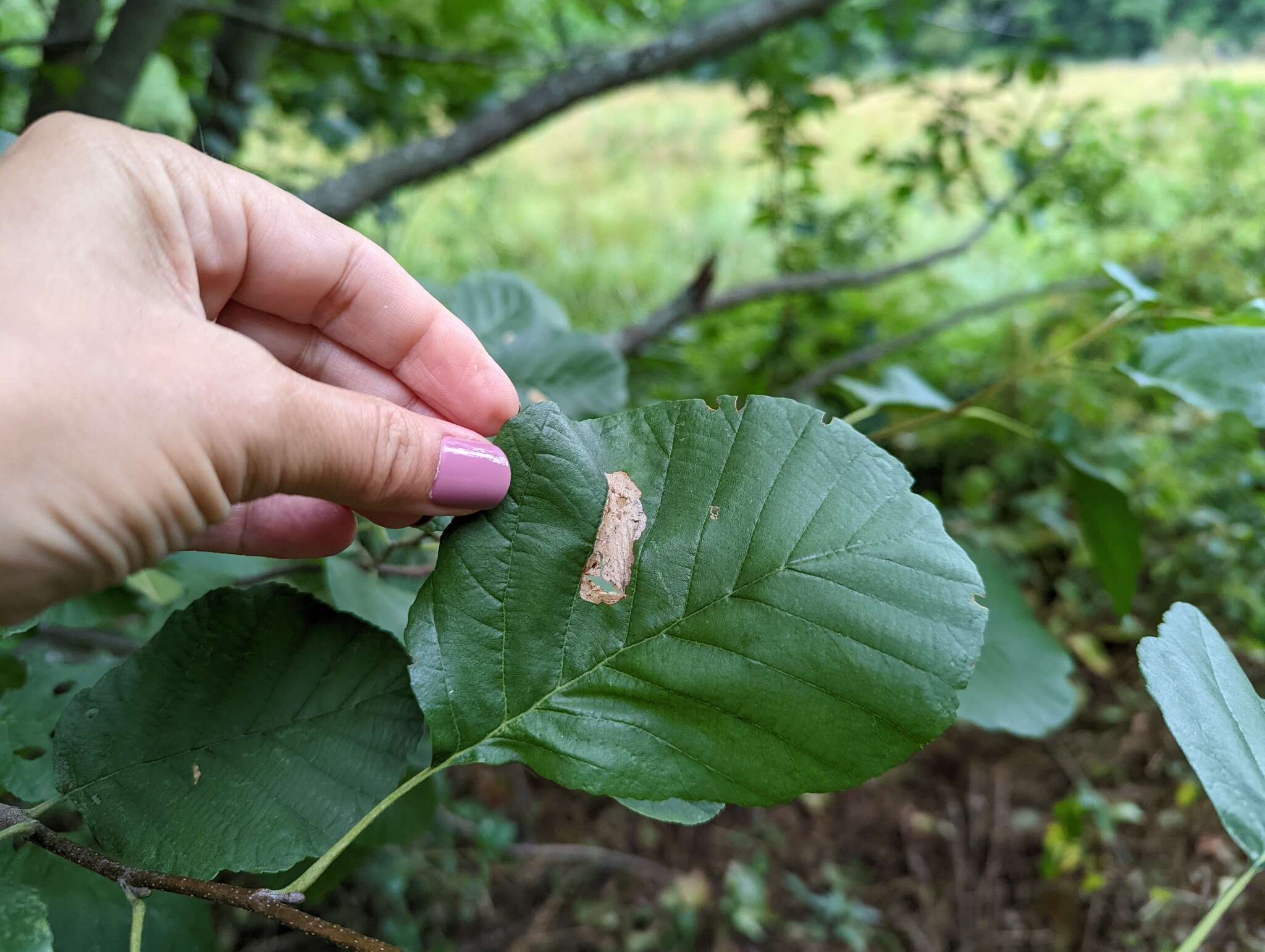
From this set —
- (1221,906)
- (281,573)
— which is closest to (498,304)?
(281,573)

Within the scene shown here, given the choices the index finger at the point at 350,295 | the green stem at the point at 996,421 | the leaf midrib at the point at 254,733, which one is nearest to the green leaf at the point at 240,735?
the leaf midrib at the point at 254,733

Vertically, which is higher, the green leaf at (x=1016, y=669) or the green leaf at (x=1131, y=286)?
the green leaf at (x=1131, y=286)

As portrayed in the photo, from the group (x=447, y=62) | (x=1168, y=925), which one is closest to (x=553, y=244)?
(x=447, y=62)

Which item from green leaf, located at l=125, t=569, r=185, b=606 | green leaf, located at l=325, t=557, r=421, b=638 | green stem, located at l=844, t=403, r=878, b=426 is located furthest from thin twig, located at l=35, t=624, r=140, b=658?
green stem, located at l=844, t=403, r=878, b=426

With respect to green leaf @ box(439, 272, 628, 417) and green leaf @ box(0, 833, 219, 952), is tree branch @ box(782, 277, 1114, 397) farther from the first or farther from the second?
green leaf @ box(0, 833, 219, 952)

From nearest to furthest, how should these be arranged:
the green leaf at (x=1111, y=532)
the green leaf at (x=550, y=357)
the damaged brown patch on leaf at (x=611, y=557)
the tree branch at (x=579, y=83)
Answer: the damaged brown patch on leaf at (x=611, y=557)
the green leaf at (x=1111, y=532)
the green leaf at (x=550, y=357)
the tree branch at (x=579, y=83)

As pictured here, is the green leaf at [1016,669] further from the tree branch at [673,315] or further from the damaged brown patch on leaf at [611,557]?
the tree branch at [673,315]

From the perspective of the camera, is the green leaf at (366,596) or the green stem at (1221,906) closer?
the green stem at (1221,906)
